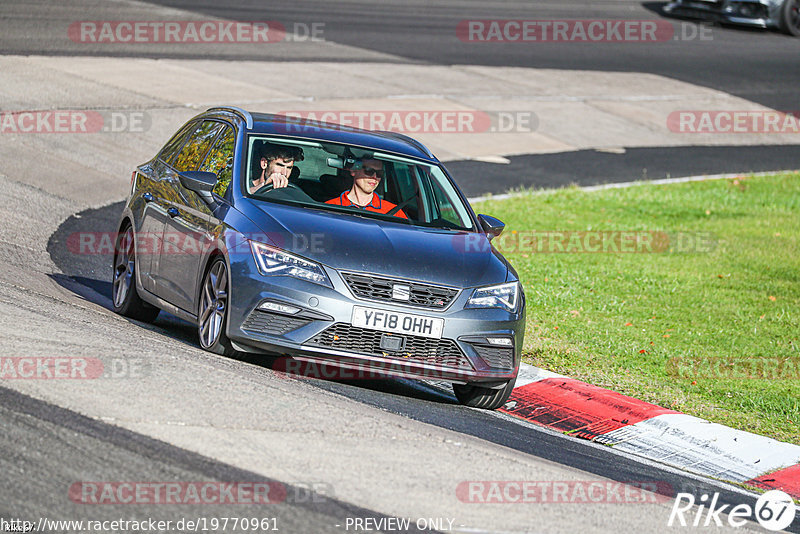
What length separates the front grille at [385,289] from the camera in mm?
7398

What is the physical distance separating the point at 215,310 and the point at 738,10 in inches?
1111

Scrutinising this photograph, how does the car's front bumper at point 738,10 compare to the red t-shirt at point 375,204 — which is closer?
the red t-shirt at point 375,204

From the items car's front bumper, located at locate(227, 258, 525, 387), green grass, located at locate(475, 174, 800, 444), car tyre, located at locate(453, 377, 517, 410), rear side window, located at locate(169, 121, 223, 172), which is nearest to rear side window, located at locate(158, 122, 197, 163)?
rear side window, located at locate(169, 121, 223, 172)

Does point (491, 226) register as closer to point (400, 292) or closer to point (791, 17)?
point (400, 292)

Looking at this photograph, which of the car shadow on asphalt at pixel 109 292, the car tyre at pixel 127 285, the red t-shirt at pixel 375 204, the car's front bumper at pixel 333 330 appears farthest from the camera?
the car tyre at pixel 127 285

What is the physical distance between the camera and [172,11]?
26.6 metres

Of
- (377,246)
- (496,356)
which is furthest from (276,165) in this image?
(496,356)

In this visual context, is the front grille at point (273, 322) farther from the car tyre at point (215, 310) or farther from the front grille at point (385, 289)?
the front grille at point (385, 289)

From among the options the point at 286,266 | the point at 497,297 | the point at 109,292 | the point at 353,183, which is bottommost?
the point at 109,292

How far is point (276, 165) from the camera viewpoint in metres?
8.45

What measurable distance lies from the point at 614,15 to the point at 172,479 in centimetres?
3173

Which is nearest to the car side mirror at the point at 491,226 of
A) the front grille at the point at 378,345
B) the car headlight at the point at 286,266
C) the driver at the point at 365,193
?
the driver at the point at 365,193

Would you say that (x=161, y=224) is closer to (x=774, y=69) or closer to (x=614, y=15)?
(x=774, y=69)

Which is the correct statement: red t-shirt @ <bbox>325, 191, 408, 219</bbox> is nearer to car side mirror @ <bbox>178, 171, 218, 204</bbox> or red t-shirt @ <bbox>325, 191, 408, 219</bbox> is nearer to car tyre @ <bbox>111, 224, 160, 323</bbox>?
car side mirror @ <bbox>178, 171, 218, 204</bbox>
